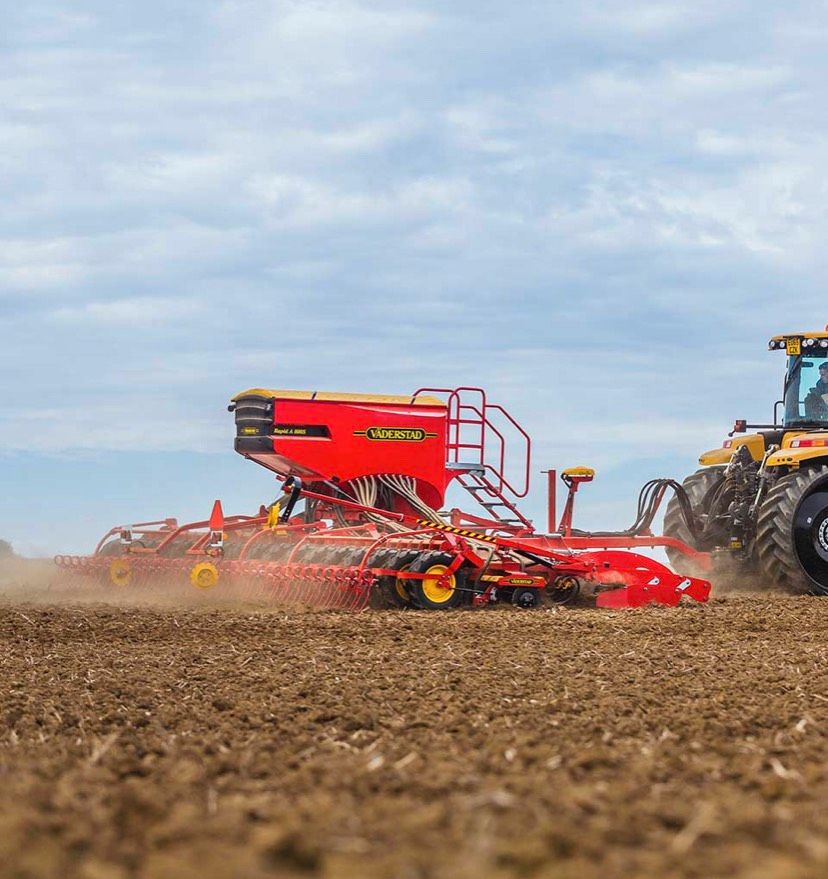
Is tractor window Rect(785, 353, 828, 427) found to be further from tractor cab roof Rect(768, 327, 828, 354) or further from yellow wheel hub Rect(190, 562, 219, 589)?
yellow wheel hub Rect(190, 562, 219, 589)

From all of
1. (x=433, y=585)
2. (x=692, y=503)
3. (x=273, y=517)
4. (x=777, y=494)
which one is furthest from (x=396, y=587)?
(x=692, y=503)

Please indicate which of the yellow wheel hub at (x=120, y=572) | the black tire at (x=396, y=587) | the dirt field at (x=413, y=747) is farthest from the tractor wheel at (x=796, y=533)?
the yellow wheel hub at (x=120, y=572)

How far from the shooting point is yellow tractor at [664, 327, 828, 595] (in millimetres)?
14062

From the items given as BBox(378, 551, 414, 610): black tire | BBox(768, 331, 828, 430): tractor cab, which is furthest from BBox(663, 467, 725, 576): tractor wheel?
BBox(378, 551, 414, 610): black tire

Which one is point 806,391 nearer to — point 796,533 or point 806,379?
point 806,379

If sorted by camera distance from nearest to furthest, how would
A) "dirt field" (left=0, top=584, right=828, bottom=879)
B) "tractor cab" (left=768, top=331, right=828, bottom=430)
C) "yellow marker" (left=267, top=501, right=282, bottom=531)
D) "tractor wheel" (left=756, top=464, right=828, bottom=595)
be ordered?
"dirt field" (left=0, top=584, right=828, bottom=879)
"tractor wheel" (left=756, top=464, right=828, bottom=595)
"yellow marker" (left=267, top=501, right=282, bottom=531)
"tractor cab" (left=768, top=331, right=828, bottom=430)

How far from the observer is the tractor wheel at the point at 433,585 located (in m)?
12.4

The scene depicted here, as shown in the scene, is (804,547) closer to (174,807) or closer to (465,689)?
(465,689)

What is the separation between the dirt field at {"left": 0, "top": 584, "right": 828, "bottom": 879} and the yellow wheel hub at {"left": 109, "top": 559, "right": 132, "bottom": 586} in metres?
3.97

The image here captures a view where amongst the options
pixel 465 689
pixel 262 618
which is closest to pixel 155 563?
pixel 262 618

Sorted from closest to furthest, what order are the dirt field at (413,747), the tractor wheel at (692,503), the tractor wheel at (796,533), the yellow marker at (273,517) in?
the dirt field at (413,747) → the tractor wheel at (796,533) → the yellow marker at (273,517) → the tractor wheel at (692,503)

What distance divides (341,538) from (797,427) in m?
5.65

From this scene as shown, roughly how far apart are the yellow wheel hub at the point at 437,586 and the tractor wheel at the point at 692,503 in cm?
430

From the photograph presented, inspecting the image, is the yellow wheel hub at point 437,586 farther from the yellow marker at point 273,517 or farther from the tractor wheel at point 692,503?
the tractor wheel at point 692,503
